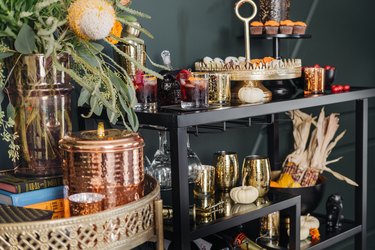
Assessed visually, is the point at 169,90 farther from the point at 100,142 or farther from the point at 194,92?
the point at 100,142

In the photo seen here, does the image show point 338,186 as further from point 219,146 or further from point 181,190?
point 181,190

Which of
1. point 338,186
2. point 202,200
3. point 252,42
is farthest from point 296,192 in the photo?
point 338,186

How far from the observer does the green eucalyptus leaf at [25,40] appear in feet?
3.33

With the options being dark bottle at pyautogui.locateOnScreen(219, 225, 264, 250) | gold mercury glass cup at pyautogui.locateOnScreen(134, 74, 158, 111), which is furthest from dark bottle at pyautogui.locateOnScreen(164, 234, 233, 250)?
gold mercury glass cup at pyautogui.locateOnScreen(134, 74, 158, 111)

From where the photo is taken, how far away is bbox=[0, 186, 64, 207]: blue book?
107cm

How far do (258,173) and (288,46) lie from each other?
90 centimetres

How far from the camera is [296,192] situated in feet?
6.54

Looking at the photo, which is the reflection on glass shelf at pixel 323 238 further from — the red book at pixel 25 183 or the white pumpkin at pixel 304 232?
the red book at pixel 25 183

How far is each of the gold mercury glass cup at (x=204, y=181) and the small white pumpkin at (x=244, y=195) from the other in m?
0.07

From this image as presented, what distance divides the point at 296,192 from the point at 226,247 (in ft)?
1.51

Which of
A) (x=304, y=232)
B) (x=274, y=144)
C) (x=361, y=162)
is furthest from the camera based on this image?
(x=274, y=144)

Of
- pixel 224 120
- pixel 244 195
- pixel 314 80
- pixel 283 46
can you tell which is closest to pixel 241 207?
pixel 244 195

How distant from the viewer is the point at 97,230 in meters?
0.96

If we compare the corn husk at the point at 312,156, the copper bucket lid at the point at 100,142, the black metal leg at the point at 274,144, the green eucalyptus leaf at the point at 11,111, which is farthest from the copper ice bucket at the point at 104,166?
the black metal leg at the point at 274,144
